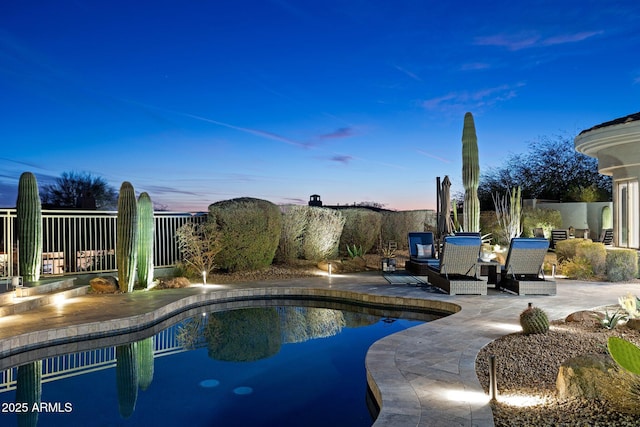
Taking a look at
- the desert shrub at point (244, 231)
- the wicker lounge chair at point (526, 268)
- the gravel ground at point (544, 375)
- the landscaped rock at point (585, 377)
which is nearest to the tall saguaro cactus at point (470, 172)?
the wicker lounge chair at point (526, 268)

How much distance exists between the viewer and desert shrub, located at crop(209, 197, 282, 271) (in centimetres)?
1266

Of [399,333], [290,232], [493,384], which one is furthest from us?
[290,232]

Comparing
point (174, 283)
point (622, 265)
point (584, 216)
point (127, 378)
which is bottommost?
point (127, 378)

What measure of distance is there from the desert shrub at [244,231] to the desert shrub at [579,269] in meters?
8.18

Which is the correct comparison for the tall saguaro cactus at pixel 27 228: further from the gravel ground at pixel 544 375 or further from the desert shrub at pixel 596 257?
the desert shrub at pixel 596 257

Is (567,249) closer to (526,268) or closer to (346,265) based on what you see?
(526,268)

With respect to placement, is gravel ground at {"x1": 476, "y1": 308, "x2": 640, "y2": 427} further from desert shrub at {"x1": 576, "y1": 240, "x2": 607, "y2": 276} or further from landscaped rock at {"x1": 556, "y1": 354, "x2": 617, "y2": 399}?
desert shrub at {"x1": 576, "y1": 240, "x2": 607, "y2": 276}

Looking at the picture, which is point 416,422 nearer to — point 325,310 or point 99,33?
point 325,310

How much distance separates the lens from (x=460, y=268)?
31.7 ft

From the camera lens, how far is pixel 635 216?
478 inches

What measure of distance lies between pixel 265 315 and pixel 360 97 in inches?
430

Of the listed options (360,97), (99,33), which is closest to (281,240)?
(360,97)

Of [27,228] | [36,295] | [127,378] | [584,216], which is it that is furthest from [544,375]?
[584,216]

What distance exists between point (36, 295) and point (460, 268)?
871cm
